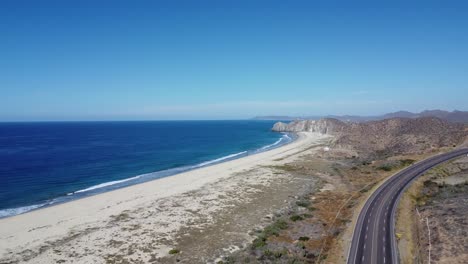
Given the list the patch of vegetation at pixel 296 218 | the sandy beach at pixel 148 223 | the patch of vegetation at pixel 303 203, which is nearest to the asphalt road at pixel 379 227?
the patch of vegetation at pixel 296 218

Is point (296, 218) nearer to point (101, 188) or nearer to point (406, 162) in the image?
point (101, 188)

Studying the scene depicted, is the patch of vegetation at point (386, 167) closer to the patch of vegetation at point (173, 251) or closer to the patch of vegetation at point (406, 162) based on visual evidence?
the patch of vegetation at point (406, 162)

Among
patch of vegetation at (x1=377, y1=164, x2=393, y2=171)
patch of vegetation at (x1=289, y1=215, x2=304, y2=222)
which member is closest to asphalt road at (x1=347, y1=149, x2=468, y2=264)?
patch of vegetation at (x1=289, y1=215, x2=304, y2=222)

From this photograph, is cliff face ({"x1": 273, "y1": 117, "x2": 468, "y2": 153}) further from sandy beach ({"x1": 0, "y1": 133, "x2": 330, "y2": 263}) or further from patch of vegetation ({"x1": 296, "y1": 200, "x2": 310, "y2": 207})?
patch of vegetation ({"x1": 296, "y1": 200, "x2": 310, "y2": 207})

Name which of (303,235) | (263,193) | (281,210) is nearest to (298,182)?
(263,193)

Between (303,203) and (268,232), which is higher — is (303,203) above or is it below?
above

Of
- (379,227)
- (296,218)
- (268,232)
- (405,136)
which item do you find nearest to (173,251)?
(268,232)

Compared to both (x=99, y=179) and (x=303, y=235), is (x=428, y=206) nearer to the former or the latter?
(x=303, y=235)
